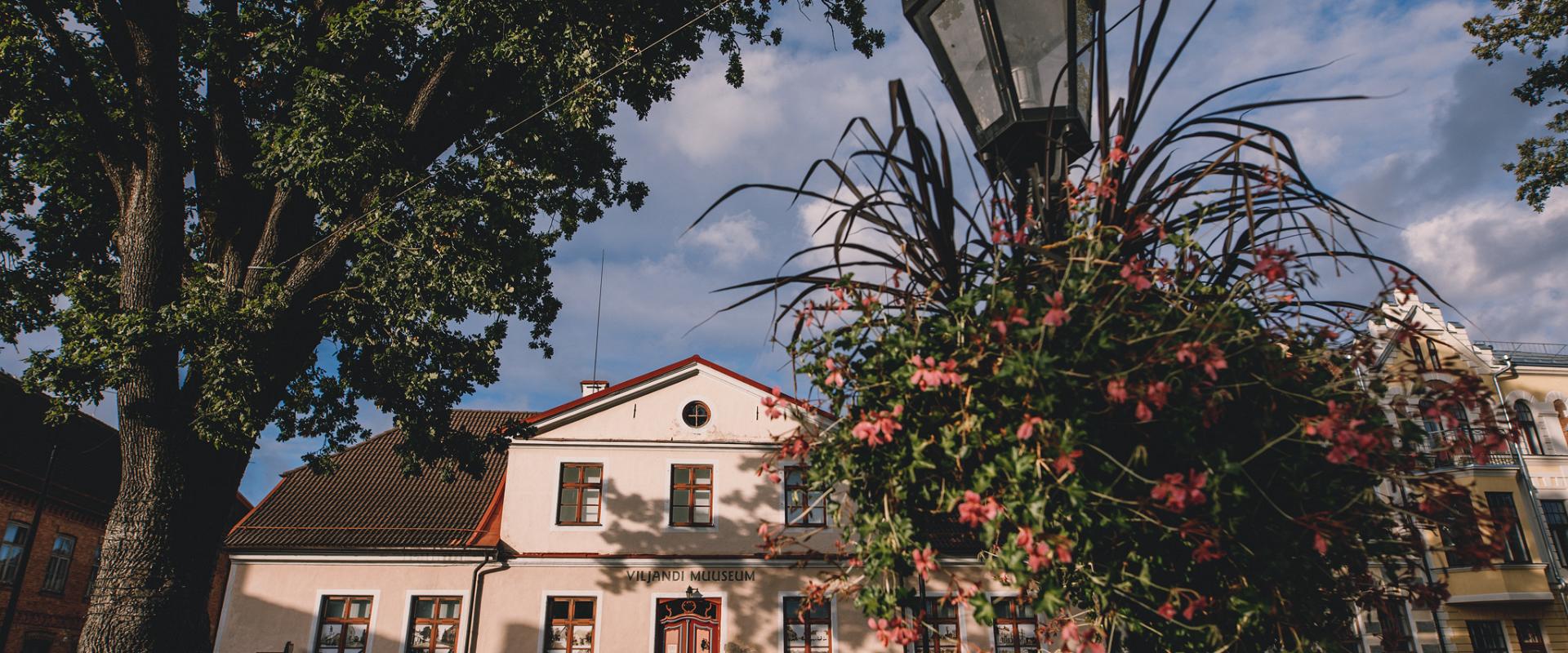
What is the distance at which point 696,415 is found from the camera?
18.3m

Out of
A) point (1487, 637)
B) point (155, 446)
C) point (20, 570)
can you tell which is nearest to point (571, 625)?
point (155, 446)

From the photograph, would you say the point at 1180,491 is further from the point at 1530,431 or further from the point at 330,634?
the point at 1530,431

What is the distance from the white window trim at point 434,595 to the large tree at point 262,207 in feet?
24.1

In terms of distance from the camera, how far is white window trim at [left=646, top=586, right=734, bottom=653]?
16547mm

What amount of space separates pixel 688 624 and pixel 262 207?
429 inches

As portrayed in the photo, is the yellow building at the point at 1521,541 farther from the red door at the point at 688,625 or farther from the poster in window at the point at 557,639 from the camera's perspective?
the poster in window at the point at 557,639

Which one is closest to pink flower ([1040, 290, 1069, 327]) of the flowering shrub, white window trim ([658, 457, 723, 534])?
the flowering shrub

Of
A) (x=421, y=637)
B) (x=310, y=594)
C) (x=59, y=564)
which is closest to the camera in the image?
(x=421, y=637)

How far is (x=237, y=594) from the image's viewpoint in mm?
16328

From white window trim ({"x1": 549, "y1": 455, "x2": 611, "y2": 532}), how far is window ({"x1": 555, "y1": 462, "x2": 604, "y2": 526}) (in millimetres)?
21

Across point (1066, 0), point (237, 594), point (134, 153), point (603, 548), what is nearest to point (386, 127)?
point (134, 153)

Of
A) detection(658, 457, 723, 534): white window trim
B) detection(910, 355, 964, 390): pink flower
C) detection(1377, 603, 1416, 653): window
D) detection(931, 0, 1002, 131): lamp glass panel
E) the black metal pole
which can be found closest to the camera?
detection(910, 355, 964, 390): pink flower

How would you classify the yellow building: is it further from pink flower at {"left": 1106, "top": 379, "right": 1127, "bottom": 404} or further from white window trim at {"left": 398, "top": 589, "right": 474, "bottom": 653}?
pink flower at {"left": 1106, "top": 379, "right": 1127, "bottom": 404}

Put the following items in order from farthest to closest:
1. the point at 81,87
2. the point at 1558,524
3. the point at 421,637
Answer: the point at 1558,524, the point at 421,637, the point at 81,87
